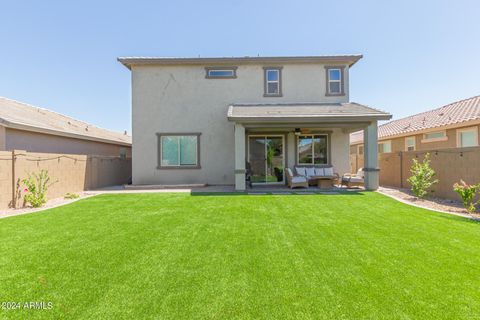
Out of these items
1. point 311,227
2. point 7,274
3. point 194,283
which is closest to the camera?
point 194,283

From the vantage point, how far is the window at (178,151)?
13227mm

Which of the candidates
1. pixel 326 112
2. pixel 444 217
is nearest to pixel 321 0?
A: pixel 326 112

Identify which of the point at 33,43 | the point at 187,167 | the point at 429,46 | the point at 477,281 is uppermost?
the point at 33,43

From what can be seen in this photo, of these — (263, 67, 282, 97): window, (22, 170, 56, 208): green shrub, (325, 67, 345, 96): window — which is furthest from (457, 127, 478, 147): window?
(22, 170, 56, 208): green shrub

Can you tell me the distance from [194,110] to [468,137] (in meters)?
15.3

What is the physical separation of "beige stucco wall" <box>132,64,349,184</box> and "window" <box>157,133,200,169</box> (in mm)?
292

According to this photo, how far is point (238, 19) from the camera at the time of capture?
1322 centimetres

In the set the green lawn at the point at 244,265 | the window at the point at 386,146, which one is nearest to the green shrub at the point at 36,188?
the green lawn at the point at 244,265

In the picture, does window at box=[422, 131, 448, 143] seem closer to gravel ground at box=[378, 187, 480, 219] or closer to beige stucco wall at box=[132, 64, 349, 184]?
beige stucco wall at box=[132, 64, 349, 184]

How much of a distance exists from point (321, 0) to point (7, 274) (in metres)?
14.6

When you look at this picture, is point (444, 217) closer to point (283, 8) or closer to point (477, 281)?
point (477, 281)

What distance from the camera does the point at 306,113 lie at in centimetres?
1108

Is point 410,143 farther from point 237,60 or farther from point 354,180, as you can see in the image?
point 237,60

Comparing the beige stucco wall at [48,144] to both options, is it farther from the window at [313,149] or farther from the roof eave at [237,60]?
the window at [313,149]
